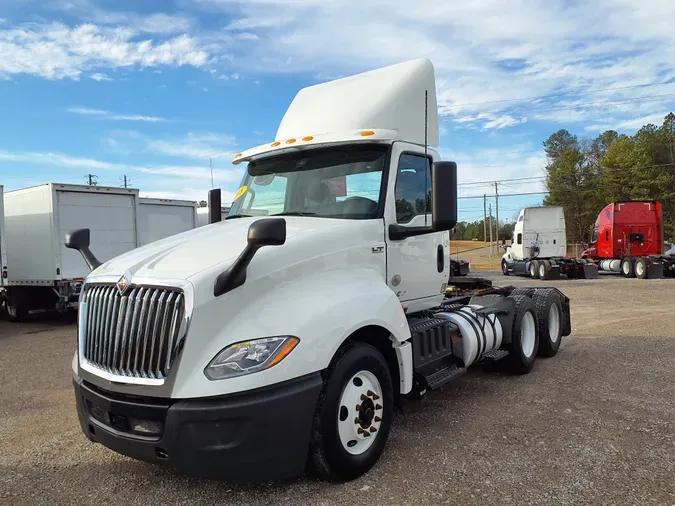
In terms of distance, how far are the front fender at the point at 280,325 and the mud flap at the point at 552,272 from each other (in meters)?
21.3

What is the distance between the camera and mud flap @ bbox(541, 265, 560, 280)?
2305cm

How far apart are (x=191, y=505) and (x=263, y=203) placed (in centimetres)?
260

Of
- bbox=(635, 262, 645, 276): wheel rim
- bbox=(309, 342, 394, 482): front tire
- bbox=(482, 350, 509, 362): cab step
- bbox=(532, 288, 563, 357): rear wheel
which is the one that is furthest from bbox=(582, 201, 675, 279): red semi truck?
bbox=(309, 342, 394, 482): front tire

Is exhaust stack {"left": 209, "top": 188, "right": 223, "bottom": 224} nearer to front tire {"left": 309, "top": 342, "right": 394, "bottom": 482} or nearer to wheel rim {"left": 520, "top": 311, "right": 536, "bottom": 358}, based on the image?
front tire {"left": 309, "top": 342, "right": 394, "bottom": 482}

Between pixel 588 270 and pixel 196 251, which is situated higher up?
pixel 196 251

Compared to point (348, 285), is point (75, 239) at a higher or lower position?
higher

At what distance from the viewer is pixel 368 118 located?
16.2ft

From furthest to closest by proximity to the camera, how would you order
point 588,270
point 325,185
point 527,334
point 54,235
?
1. point 588,270
2. point 54,235
3. point 527,334
4. point 325,185

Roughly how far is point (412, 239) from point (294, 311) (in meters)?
1.88

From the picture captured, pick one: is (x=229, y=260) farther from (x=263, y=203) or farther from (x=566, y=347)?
(x=566, y=347)

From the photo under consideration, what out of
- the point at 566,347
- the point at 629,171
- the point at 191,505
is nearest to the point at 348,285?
the point at 191,505

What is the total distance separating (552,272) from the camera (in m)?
23.1

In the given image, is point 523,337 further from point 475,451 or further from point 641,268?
point 641,268

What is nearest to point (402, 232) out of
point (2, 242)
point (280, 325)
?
point (280, 325)
